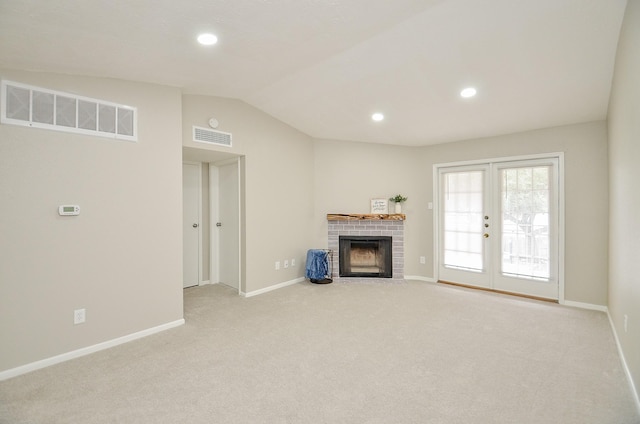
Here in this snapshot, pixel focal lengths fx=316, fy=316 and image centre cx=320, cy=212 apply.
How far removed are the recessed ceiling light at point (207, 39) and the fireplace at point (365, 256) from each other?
12.2 ft

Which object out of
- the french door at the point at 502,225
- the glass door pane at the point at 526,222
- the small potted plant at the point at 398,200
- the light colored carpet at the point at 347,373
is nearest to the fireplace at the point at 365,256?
the small potted plant at the point at 398,200

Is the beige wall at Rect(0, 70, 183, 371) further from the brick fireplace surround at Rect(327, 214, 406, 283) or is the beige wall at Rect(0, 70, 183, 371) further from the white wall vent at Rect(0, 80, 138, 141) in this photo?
the brick fireplace surround at Rect(327, 214, 406, 283)

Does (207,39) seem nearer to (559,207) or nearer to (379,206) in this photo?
(379,206)

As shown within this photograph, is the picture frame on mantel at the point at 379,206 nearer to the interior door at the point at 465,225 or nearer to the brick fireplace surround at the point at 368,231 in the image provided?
the brick fireplace surround at the point at 368,231

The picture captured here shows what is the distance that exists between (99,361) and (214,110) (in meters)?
2.99

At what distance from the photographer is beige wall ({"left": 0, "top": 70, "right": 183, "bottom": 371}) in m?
2.48

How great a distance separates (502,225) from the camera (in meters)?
4.73

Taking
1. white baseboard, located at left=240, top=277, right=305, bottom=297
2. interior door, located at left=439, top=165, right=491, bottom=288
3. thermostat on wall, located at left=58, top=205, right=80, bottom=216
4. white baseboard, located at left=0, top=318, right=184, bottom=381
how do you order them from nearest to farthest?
1. white baseboard, located at left=0, top=318, right=184, bottom=381
2. thermostat on wall, located at left=58, top=205, right=80, bottom=216
3. white baseboard, located at left=240, top=277, right=305, bottom=297
4. interior door, located at left=439, top=165, right=491, bottom=288

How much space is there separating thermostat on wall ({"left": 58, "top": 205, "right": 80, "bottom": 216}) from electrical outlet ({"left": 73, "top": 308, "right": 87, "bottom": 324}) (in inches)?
33.7

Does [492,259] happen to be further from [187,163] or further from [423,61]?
[187,163]

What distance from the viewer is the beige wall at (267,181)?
4207 mm

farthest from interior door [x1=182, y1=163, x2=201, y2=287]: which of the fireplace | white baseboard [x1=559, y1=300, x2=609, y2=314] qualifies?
white baseboard [x1=559, y1=300, x2=609, y2=314]

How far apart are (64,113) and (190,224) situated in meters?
2.58

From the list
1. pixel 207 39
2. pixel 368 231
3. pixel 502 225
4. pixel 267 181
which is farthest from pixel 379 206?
pixel 207 39
